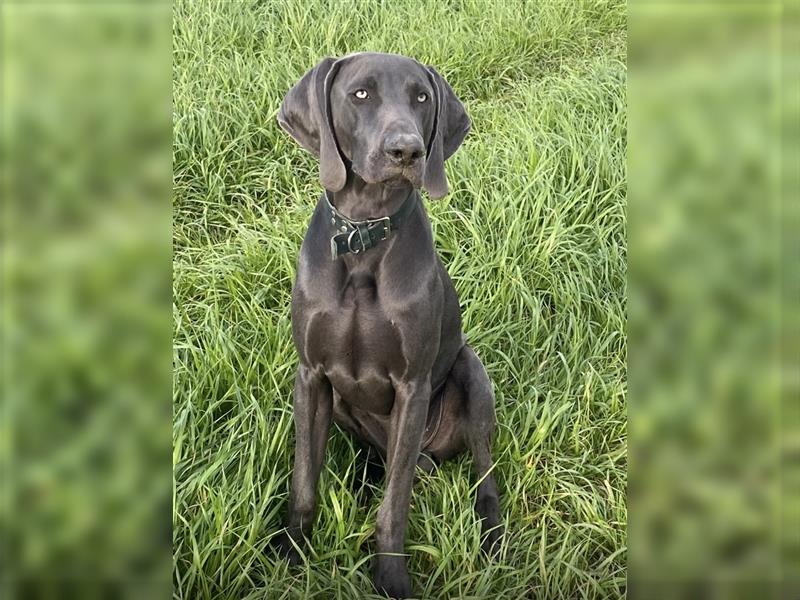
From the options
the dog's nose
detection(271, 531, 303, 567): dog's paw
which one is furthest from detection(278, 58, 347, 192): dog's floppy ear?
detection(271, 531, 303, 567): dog's paw

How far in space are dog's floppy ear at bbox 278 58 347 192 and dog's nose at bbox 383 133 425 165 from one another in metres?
0.21

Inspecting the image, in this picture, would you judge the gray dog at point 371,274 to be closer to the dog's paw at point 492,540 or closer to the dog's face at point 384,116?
the dog's face at point 384,116

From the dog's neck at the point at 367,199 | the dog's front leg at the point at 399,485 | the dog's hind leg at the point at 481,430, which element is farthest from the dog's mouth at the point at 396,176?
the dog's hind leg at the point at 481,430

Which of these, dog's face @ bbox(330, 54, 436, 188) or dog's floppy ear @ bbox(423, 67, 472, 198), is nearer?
dog's face @ bbox(330, 54, 436, 188)

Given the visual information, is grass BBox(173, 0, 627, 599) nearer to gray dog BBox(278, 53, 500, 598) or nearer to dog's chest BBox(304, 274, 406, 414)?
gray dog BBox(278, 53, 500, 598)

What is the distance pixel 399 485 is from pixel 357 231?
2.64ft

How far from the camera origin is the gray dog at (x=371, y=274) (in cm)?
221

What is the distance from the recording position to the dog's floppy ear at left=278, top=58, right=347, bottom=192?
2221 mm

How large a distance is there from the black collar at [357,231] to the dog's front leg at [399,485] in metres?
0.46

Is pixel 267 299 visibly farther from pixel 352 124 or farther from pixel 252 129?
pixel 252 129

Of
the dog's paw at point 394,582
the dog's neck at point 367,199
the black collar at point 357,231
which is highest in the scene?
the dog's neck at point 367,199
